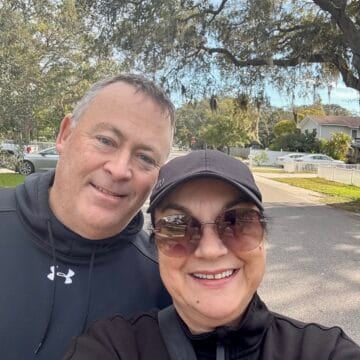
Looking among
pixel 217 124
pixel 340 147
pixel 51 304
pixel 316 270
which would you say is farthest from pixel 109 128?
pixel 217 124

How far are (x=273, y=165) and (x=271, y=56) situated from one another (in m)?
31.8

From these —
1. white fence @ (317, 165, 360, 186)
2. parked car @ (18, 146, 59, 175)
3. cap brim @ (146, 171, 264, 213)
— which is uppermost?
cap brim @ (146, 171, 264, 213)

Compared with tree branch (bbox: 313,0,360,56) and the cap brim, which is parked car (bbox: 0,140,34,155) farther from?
the cap brim

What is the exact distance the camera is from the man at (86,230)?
165 centimetres

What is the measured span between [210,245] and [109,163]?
0.56 metres

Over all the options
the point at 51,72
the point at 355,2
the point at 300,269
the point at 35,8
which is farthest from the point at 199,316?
the point at 355,2

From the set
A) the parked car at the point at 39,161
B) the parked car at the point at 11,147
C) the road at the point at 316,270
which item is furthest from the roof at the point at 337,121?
the parked car at the point at 11,147

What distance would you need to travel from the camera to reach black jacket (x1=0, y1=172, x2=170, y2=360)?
1.63 metres

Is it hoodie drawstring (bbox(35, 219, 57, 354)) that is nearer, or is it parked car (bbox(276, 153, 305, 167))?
hoodie drawstring (bbox(35, 219, 57, 354))

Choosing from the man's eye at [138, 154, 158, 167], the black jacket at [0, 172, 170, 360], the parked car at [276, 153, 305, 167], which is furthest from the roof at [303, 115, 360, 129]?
the black jacket at [0, 172, 170, 360]

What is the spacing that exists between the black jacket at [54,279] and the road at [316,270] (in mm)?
556

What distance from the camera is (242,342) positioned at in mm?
1438

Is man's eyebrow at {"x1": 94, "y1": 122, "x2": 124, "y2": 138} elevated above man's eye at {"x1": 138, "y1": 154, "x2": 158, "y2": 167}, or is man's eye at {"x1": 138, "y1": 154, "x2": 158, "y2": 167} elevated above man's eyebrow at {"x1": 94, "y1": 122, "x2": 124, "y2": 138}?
man's eyebrow at {"x1": 94, "y1": 122, "x2": 124, "y2": 138}

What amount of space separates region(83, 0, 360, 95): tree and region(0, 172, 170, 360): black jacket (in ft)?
34.5
